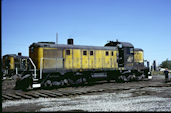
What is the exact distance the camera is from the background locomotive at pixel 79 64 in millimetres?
13953

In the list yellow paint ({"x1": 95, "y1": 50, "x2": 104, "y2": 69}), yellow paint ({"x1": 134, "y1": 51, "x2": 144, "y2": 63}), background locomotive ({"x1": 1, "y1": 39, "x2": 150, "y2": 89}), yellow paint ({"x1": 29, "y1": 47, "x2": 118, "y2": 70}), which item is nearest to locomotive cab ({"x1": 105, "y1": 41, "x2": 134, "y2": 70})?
background locomotive ({"x1": 1, "y1": 39, "x2": 150, "y2": 89})

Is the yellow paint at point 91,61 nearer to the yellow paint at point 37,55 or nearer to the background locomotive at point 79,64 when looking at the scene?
the background locomotive at point 79,64

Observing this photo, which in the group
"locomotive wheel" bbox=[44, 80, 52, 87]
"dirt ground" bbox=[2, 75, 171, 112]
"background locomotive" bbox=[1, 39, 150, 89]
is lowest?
"dirt ground" bbox=[2, 75, 171, 112]

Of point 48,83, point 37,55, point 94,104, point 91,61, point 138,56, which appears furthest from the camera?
point 138,56

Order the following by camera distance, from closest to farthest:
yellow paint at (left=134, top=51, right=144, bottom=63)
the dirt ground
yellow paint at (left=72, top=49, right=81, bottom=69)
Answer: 1. the dirt ground
2. yellow paint at (left=72, top=49, right=81, bottom=69)
3. yellow paint at (left=134, top=51, right=144, bottom=63)

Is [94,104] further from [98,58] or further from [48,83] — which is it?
[98,58]

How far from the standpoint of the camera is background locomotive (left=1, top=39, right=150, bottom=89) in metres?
14.0

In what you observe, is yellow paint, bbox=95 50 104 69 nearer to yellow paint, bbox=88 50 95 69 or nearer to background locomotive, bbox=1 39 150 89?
background locomotive, bbox=1 39 150 89

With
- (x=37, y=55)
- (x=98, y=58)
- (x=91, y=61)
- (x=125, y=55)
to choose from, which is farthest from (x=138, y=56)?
(x=37, y=55)

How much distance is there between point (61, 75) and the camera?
14.9m

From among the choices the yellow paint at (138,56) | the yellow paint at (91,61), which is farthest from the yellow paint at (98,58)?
the yellow paint at (138,56)

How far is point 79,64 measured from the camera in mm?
16062

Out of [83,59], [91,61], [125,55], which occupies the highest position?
[125,55]

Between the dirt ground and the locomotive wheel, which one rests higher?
the locomotive wheel
